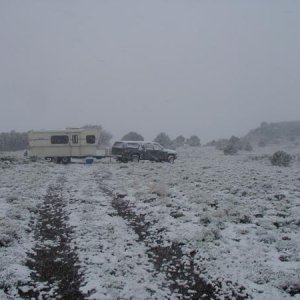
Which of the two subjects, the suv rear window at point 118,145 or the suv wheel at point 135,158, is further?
the suv rear window at point 118,145

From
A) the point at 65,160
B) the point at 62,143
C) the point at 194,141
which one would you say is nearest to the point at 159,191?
the point at 62,143

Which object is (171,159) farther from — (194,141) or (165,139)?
(194,141)

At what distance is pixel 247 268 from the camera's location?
7.39 metres

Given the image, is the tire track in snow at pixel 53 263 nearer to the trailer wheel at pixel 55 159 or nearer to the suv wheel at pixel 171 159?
the suv wheel at pixel 171 159

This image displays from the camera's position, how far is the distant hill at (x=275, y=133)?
78731 mm

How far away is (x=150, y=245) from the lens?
8.81 meters

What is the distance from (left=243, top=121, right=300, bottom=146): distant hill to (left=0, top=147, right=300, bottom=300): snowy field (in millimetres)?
66135

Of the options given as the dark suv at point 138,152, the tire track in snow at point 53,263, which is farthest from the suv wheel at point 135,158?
the tire track in snow at point 53,263

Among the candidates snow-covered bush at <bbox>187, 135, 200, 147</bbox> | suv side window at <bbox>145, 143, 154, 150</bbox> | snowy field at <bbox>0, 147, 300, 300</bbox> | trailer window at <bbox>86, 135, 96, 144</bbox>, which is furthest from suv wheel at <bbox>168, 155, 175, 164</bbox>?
snow-covered bush at <bbox>187, 135, 200, 147</bbox>

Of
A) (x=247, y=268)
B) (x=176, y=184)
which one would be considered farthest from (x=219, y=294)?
(x=176, y=184)

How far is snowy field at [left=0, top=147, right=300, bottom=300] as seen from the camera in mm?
Answer: 6619

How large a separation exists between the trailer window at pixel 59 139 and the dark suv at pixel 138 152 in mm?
4327

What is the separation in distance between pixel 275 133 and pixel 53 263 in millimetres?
86409

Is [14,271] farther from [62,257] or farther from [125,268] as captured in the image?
[125,268]
